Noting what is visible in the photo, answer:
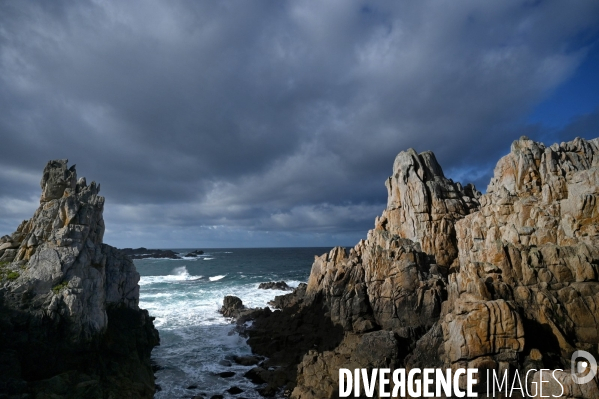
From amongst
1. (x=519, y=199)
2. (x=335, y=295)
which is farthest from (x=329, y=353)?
(x=519, y=199)

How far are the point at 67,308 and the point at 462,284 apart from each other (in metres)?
26.6

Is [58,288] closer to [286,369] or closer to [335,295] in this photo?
[286,369]

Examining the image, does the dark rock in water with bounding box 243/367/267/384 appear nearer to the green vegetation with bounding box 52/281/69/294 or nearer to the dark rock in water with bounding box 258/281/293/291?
the green vegetation with bounding box 52/281/69/294

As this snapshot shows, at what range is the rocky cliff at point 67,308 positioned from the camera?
1691 centimetres

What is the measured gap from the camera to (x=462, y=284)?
23.2 meters

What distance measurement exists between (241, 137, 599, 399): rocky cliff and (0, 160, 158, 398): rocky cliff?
12475 mm

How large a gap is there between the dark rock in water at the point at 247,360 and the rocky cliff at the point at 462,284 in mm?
1922

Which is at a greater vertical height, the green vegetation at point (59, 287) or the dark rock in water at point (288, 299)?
the green vegetation at point (59, 287)

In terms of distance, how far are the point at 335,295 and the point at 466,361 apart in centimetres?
1711

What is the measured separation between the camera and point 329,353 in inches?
960

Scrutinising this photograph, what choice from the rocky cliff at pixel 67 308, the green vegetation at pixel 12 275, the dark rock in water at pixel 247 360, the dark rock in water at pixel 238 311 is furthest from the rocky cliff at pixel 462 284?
the green vegetation at pixel 12 275

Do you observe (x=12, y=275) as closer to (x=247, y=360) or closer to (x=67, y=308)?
(x=67, y=308)

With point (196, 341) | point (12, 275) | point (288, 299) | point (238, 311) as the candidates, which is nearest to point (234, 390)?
point (196, 341)

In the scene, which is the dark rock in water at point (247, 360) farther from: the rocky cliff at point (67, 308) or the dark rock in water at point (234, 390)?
the rocky cliff at point (67, 308)
